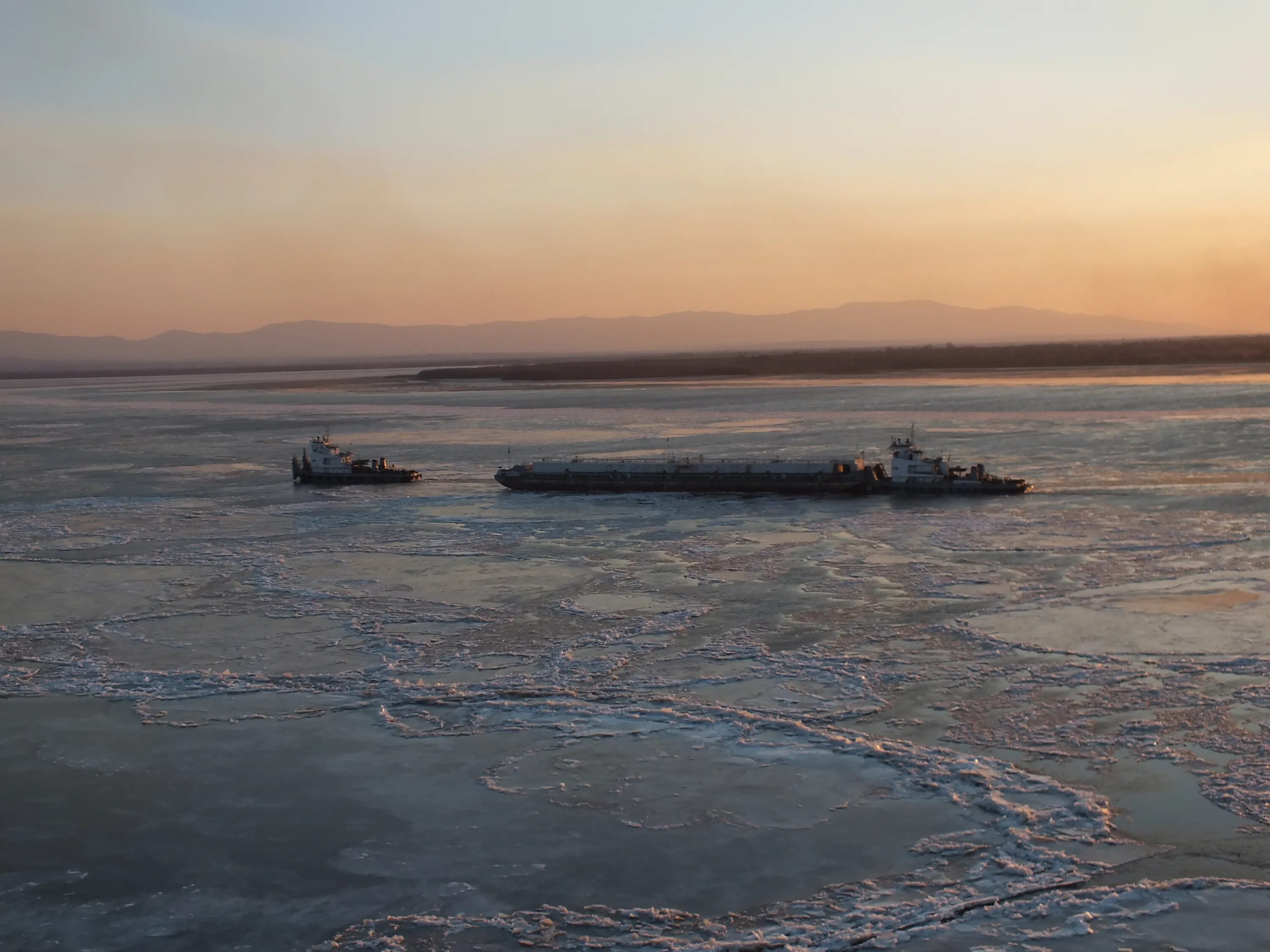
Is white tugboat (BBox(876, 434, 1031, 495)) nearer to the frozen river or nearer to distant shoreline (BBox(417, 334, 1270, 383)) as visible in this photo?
the frozen river

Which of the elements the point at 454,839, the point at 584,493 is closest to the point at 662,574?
the point at 454,839

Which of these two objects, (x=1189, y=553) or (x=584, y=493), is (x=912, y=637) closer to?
(x=1189, y=553)

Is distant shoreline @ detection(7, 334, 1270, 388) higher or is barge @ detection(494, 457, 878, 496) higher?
distant shoreline @ detection(7, 334, 1270, 388)

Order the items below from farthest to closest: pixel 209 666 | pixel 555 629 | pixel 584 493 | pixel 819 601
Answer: pixel 584 493 → pixel 819 601 → pixel 555 629 → pixel 209 666

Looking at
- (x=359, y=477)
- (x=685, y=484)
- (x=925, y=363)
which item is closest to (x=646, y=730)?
(x=685, y=484)

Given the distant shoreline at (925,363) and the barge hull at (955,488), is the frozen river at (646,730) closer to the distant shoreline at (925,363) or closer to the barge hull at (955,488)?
the barge hull at (955,488)

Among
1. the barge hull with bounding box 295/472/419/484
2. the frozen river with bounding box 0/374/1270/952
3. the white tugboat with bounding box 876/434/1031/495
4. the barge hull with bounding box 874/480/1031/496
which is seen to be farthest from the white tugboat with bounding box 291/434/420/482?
the white tugboat with bounding box 876/434/1031/495
